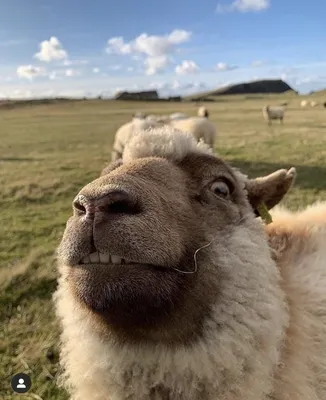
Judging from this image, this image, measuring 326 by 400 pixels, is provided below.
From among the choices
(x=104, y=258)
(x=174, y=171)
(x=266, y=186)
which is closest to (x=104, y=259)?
(x=104, y=258)

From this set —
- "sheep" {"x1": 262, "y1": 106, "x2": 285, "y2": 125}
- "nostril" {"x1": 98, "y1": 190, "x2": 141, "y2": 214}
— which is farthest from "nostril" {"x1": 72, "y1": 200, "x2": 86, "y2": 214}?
"sheep" {"x1": 262, "y1": 106, "x2": 285, "y2": 125}

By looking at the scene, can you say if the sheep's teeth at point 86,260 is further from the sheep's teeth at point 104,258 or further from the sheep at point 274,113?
the sheep at point 274,113

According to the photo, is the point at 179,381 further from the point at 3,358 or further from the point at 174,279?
the point at 3,358

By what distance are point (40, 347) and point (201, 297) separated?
11.3ft

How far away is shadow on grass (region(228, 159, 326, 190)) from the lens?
1313cm

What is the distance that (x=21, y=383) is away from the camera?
182 inches

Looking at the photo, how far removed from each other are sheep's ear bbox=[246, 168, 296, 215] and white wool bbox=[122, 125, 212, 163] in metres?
0.43

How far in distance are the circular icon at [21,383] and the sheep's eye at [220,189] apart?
3056 mm

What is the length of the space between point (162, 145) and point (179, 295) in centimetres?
106

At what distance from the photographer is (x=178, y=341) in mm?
2279

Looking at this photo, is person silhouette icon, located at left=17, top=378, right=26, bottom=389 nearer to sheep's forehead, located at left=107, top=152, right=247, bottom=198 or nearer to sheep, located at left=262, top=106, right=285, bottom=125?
sheep's forehead, located at left=107, top=152, right=247, bottom=198

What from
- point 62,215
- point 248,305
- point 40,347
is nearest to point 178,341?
point 248,305

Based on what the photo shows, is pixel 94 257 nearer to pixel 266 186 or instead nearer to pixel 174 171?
Answer: pixel 174 171

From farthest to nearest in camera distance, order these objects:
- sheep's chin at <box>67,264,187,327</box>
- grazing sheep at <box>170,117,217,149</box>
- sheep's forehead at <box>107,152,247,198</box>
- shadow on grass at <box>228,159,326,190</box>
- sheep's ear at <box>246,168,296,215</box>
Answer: grazing sheep at <box>170,117,217,149</box>
shadow on grass at <box>228,159,326,190</box>
sheep's ear at <box>246,168,296,215</box>
sheep's forehead at <box>107,152,247,198</box>
sheep's chin at <box>67,264,187,327</box>
